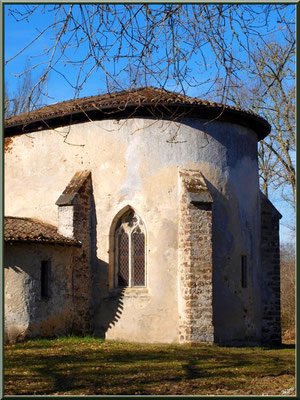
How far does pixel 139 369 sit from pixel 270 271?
28.0ft

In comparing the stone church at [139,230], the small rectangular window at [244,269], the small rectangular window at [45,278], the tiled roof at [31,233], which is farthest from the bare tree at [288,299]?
the small rectangular window at [45,278]

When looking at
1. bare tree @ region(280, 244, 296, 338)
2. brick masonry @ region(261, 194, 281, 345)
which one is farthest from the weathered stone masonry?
bare tree @ region(280, 244, 296, 338)

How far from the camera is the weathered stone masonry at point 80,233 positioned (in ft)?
53.5

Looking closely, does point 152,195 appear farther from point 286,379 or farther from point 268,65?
point 268,65

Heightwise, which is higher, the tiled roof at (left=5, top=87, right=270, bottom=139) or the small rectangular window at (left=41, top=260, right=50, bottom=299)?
the tiled roof at (left=5, top=87, right=270, bottom=139)

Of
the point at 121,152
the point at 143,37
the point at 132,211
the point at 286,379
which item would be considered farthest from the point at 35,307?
the point at 143,37

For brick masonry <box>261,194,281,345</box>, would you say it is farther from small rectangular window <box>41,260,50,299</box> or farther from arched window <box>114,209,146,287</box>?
small rectangular window <box>41,260,50,299</box>

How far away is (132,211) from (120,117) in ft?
8.60

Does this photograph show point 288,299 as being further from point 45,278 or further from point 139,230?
point 45,278

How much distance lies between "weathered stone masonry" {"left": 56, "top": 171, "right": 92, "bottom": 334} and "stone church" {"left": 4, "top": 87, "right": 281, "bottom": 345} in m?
0.03

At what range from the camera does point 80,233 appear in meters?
16.5

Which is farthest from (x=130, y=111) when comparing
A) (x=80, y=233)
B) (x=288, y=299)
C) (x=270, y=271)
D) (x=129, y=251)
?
(x=288, y=299)

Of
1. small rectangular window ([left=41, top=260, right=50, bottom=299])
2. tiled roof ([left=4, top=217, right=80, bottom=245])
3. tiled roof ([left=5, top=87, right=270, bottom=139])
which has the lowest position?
small rectangular window ([left=41, top=260, right=50, bottom=299])

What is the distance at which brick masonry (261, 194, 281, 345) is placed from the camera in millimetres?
18375
